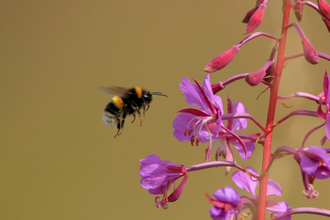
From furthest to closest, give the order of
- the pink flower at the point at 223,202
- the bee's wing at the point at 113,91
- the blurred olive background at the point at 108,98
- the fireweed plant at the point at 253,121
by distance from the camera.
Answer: the blurred olive background at the point at 108,98
the bee's wing at the point at 113,91
the fireweed plant at the point at 253,121
the pink flower at the point at 223,202

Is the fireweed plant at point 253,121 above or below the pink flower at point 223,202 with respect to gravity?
above

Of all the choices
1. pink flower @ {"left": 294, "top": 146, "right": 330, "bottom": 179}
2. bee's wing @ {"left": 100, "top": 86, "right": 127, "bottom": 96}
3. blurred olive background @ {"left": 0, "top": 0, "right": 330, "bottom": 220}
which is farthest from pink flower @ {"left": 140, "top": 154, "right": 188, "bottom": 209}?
blurred olive background @ {"left": 0, "top": 0, "right": 330, "bottom": 220}

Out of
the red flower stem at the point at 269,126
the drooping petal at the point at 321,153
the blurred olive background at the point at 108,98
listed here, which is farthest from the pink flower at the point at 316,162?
the blurred olive background at the point at 108,98

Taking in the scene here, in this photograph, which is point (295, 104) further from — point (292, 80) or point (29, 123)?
point (29, 123)

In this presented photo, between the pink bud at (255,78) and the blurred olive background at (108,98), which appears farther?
the blurred olive background at (108,98)

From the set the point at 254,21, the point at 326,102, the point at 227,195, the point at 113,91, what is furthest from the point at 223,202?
the point at 113,91

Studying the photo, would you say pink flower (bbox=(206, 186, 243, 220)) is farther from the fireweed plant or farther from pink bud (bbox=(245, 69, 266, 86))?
pink bud (bbox=(245, 69, 266, 86))

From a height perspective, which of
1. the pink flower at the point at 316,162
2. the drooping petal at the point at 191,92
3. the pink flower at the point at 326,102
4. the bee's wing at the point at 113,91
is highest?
the bee's wing at the point at 113,91

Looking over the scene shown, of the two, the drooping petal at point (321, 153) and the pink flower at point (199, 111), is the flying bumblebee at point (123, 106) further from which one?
the drooping petal at point (321, 153)

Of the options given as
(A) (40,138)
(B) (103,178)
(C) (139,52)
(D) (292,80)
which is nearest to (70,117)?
(A) (40,138)
